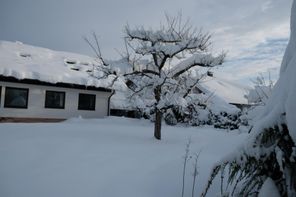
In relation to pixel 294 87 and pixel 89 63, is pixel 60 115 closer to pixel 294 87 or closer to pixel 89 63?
pixel 89 63

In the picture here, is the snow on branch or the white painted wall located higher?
the snow on branch

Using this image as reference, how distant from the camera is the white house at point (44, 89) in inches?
680

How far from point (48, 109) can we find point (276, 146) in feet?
58.3

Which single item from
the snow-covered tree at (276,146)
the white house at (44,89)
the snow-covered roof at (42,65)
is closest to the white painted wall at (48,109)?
the white house at (44,89)

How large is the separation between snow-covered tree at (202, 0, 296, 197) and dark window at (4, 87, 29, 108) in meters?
16.8

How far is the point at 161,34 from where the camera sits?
993 centimetres

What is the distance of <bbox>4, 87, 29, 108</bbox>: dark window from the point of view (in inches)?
682

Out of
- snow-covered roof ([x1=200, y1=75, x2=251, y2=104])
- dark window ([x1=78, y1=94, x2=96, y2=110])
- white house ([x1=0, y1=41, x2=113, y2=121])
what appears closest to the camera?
white house ([x1=0, y1=41, x2=113, y2=121])

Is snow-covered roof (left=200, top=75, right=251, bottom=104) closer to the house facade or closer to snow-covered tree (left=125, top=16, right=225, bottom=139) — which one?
the house facade

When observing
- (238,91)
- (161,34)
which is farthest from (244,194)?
(238,91)

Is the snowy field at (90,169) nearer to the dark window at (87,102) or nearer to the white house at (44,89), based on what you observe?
the white house at (44,89)

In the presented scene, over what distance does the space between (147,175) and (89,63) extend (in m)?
19.6

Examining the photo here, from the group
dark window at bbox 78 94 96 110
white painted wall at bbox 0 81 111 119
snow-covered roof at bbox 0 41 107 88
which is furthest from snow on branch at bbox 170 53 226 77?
dark window at bbox 78 94 96 110

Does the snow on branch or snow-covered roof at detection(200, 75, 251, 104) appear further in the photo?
snow-covered roof at detection(200, 75, 251, 104)
